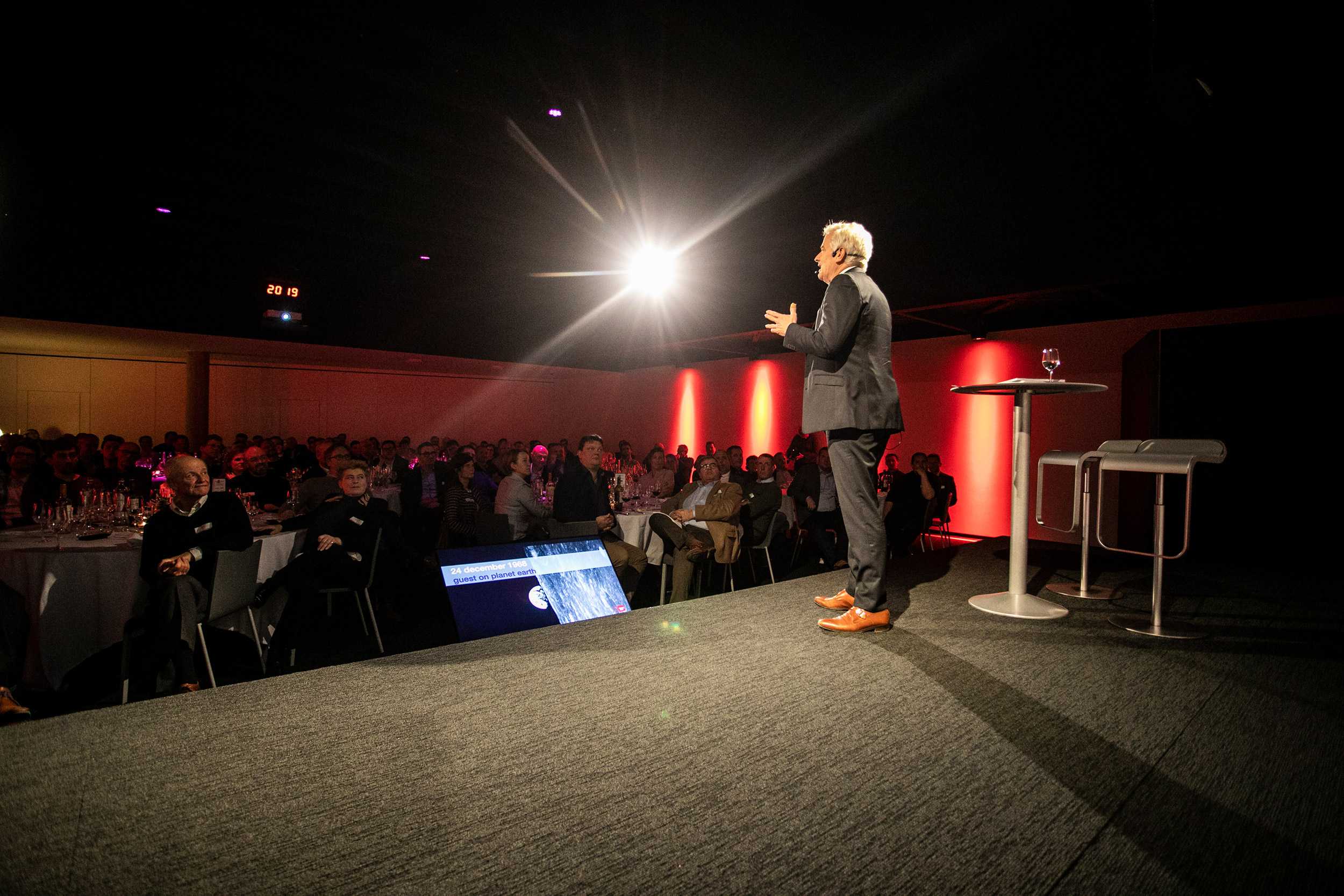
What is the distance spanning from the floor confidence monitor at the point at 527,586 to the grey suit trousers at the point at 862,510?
1062 millimetres

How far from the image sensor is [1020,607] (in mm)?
2773

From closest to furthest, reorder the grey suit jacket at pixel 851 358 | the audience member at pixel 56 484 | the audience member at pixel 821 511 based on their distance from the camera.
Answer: the grey suit jacket at pixel 851 358
the audience member at pixel 56 484
the audience member at pixel 821 511

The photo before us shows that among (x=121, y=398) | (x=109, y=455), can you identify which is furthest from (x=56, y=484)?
(x=121, y=398)

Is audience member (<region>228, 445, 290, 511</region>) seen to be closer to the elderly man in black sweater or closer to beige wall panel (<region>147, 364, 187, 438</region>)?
the elderly man in black sweater

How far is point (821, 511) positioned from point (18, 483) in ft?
21.5

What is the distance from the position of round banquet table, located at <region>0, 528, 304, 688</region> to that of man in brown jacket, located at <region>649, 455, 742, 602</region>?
2616 millimetres

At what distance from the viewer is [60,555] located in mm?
3291

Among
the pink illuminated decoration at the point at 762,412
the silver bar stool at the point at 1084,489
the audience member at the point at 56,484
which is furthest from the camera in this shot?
the pink illuminated decoration at the point at 762,412

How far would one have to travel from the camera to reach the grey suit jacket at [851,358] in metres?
2.37

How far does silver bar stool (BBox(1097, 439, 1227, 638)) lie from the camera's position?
8.10 feet

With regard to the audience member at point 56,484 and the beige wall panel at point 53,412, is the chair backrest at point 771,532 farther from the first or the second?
the beige wall panel at point 53,412

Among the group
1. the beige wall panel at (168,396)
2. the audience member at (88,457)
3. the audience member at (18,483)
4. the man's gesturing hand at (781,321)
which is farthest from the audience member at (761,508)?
the beige wall panel at (168,396)

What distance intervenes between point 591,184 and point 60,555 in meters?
4.69

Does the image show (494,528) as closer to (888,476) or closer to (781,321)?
(781,321)
